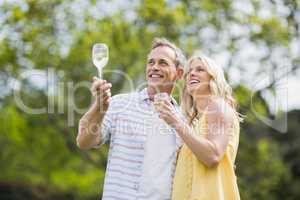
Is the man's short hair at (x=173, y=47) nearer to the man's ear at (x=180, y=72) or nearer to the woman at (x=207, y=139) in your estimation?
the man's ear at (x=180, y=72)

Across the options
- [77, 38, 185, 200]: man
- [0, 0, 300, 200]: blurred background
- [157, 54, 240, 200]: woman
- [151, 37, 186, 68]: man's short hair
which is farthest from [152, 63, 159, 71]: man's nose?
[0, 0, 300, 200]: blurred background

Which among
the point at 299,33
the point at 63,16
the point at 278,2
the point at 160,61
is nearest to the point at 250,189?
the point at 299,33

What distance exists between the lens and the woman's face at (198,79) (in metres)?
3.44

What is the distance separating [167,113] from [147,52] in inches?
283

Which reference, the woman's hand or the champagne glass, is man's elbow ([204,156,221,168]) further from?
the champagne glass

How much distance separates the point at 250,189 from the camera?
406 inches

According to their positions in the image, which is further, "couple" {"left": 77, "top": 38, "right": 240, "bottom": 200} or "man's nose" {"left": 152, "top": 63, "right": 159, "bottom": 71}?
"man's nose" {"left": 152, "top": 63, "right": 159, "bottom": 71}

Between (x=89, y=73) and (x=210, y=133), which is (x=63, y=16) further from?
(x=210, y=133)

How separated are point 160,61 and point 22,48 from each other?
659cm

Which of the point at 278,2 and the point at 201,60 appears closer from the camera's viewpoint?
the point at 201,60

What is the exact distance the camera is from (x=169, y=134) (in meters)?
3.58

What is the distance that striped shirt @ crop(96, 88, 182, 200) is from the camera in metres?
3.45

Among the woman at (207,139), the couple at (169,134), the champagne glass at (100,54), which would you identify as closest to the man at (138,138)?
the couple at (169,134)

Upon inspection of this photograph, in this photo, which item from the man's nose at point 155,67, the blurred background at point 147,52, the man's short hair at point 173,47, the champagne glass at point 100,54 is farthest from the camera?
the blurred background at point 147,52
